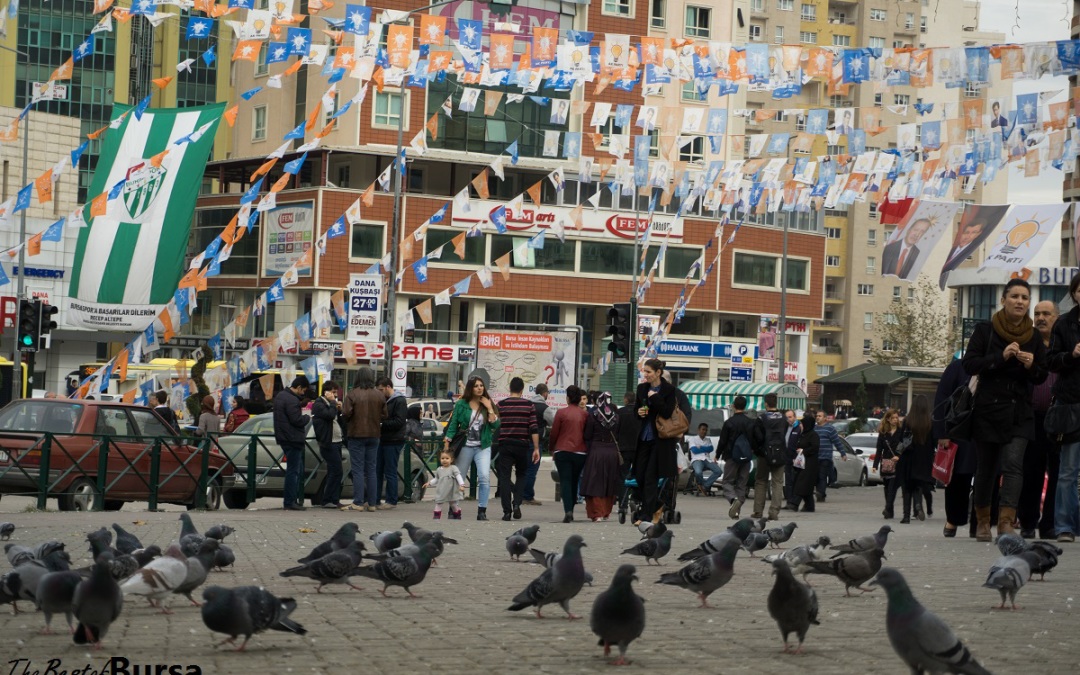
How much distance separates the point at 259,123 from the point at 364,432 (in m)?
47.4

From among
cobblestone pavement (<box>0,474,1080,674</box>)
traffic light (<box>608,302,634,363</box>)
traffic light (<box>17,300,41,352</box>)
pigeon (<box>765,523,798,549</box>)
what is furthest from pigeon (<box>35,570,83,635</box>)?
traffic light (<box>608,302,634,363</box>)

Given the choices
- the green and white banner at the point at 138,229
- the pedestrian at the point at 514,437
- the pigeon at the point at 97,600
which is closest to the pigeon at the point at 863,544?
the pigeon at the point at 97,600

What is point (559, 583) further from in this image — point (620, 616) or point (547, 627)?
point (620, 616)

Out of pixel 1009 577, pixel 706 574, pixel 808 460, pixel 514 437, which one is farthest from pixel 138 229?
pixel 1009 577

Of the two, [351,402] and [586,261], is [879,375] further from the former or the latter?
[351,402]

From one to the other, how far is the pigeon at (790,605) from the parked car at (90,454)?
1371 centimetres

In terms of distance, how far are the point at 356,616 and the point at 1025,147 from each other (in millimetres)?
19247

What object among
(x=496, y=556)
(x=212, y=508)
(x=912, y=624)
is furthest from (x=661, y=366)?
(x=912, y=624)

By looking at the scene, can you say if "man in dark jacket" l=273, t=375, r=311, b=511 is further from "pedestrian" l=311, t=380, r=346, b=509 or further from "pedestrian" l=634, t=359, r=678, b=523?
"pedestrian" l=634, t=359, r=678, b=523

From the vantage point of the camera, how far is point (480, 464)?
63.6 feet

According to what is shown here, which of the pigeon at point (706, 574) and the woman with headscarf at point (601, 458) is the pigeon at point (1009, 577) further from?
the woman with headscarf at point (601, 458)

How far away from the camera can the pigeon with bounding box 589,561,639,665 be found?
6.83 metres

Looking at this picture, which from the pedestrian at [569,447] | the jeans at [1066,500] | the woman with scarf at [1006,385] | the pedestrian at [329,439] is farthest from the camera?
the pedestrian at [329,439]

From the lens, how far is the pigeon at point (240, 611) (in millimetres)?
6953
